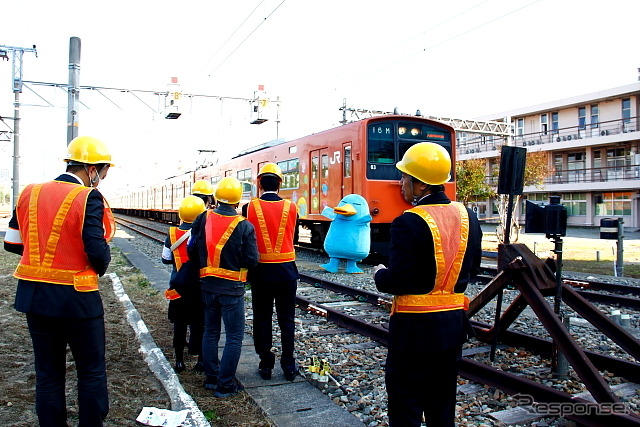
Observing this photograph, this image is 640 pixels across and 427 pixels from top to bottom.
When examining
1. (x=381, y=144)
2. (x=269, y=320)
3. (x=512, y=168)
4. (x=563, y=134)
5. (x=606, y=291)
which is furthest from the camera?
(x=563, y=134)

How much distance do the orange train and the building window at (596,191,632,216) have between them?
28325 mm

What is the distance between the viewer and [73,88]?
12.0 metres

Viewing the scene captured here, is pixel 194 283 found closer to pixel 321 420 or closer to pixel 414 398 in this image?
pixel 321 420

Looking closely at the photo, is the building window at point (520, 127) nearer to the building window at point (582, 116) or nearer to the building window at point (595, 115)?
the building window at point (582, 116)

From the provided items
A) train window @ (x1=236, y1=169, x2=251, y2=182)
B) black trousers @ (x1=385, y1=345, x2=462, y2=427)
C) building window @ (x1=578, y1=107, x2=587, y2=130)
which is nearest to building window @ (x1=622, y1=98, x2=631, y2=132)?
building window @ (x1=578, y1=107, x2=587, y2=130)

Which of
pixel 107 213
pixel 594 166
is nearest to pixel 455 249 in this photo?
pixel 107 213

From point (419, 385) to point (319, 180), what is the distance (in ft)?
37.1

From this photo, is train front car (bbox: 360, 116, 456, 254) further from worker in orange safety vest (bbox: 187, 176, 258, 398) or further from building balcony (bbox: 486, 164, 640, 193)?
building balcony (bbox: 486, 164, 640, 193)

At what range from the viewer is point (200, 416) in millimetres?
3666

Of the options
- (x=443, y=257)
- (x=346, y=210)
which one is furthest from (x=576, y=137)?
(x=443, y=257)

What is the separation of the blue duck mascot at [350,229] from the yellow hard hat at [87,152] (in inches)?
304

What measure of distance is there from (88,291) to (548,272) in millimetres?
3758

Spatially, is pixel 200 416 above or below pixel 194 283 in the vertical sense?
below

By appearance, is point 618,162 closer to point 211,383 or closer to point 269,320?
point 269,320
